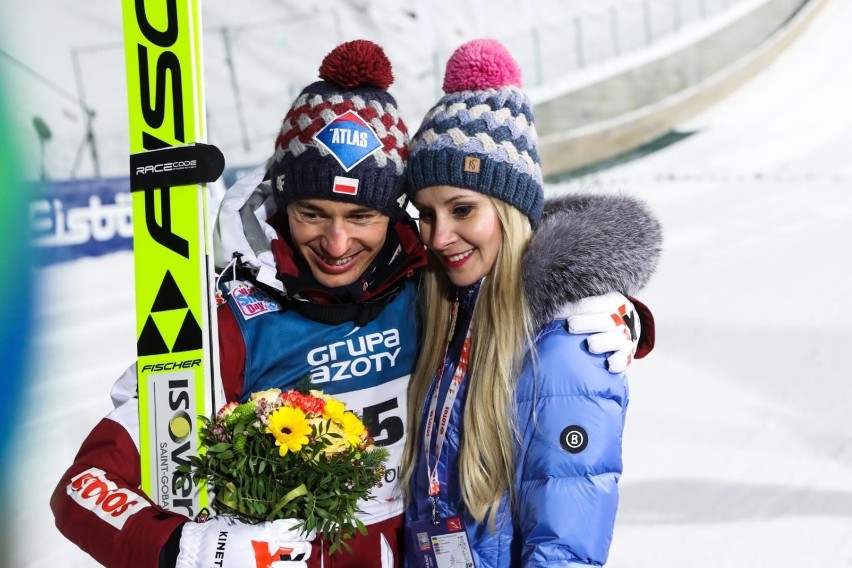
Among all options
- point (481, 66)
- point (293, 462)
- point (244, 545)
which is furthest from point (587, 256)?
point (244, 545)

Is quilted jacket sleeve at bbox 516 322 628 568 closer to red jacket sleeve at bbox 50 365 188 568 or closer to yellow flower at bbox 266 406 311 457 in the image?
yellow flower at bbox 266 406 311 457

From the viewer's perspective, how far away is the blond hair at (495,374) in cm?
172

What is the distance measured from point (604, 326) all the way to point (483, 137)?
0.47 meters

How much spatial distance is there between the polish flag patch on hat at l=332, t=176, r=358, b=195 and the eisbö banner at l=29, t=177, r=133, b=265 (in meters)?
3.49

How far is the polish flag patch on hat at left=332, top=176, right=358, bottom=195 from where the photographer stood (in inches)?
74.6

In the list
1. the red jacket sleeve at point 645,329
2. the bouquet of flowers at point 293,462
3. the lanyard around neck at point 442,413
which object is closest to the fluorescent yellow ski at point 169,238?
the bouquet of flowers at point 293,462

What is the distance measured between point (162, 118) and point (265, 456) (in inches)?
29.8

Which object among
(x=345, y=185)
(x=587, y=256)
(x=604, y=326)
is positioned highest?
(x=345, y=185)

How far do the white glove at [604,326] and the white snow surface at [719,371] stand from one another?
0.52 meters

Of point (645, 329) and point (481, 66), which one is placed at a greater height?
point (481, 66)

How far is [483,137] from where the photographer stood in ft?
5.98

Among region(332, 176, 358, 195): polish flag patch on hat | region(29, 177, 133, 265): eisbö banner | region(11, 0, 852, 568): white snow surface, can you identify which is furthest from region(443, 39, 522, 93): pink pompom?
region(29, 177, 133, 265): eisbö banner

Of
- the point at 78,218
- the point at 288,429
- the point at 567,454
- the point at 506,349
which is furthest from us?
the point at 78,218

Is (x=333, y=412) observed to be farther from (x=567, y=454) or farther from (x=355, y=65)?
(x=355, y=65)
